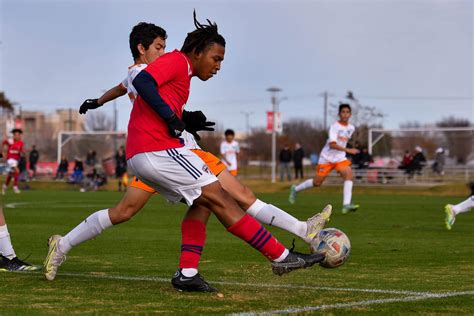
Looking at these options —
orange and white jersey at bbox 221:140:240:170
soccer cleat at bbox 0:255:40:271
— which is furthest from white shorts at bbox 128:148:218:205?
orange and white jersey at bbox 221:140:240:170

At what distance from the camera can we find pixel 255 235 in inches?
260

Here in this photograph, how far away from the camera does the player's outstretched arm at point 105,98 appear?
7.76m

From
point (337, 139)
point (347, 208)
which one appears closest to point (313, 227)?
point (337, 139)

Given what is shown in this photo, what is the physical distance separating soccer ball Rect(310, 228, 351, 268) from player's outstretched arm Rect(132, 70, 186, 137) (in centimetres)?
154

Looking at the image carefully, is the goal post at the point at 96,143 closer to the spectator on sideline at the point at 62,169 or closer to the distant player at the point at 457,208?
the spectator on sideline at the point at 62,169

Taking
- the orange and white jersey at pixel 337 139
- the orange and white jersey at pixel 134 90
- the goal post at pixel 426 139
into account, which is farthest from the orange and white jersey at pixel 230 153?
the orange and white jersey at pixel 134 90

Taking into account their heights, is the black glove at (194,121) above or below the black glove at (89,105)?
below

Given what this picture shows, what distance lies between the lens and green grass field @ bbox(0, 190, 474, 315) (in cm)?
606

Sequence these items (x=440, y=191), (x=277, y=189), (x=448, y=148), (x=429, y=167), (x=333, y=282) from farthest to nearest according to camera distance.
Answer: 1. (x=448, y=148)
2. (x=429, y=167)
3. (x=277, y=189)
4. (x=440, y=191)
5. (x=333, y=282)

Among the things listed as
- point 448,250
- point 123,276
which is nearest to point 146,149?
point 123,276

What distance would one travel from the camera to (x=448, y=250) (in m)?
11.1

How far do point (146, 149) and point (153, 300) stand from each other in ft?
3.64

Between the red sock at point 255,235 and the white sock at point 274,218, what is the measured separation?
66 centimetres

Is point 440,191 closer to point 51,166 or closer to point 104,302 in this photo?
point 51,166
